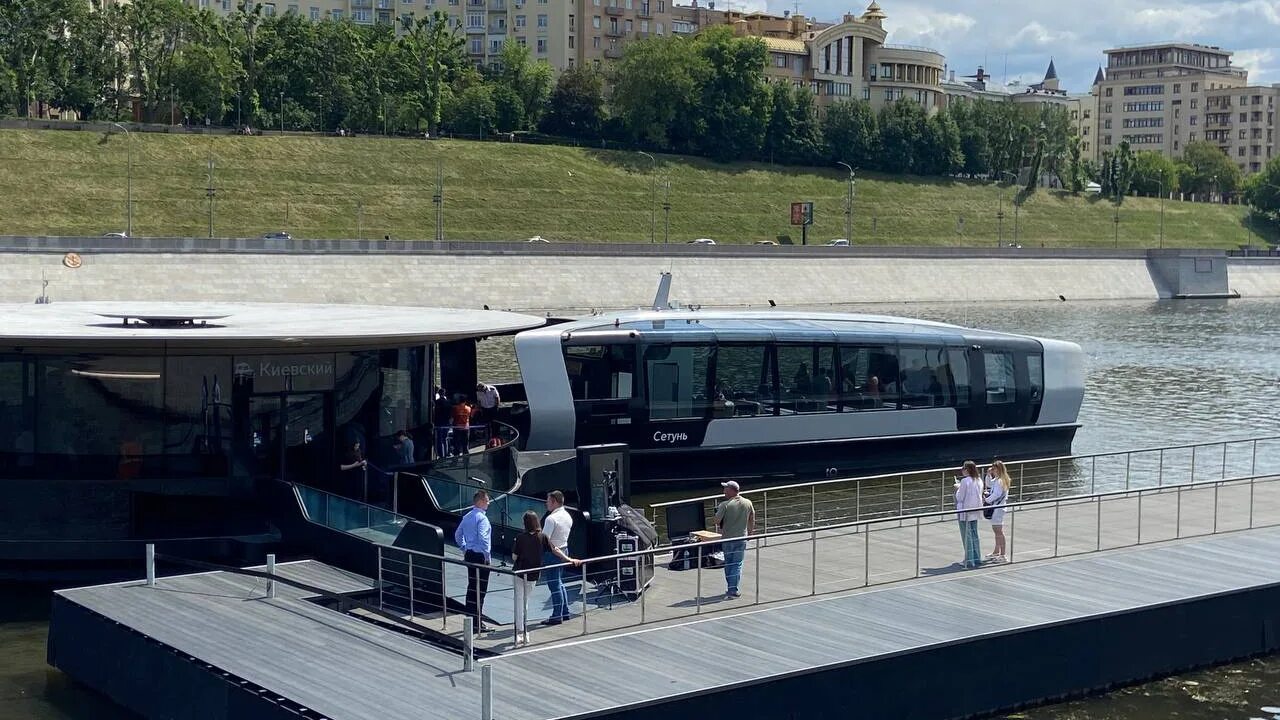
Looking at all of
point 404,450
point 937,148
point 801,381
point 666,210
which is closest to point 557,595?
point 404,450

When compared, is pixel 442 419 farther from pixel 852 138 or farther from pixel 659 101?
pixel 852 138

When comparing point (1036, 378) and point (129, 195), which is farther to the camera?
point (129, 195)

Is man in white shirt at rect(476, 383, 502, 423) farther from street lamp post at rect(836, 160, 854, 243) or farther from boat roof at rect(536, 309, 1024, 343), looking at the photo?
street lamp post at rect(836, 160, 854, 243)

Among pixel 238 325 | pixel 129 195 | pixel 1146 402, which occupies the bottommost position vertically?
pixel 1146 402

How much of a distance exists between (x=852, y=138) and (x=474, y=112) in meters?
39.3

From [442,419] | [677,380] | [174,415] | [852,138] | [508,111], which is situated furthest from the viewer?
[852,138]

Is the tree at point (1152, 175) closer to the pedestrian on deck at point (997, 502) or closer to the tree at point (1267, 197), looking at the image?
the tree at point (1267, 197)

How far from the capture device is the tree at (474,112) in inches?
5787

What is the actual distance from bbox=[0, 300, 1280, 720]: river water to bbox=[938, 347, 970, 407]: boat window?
19.8 ft

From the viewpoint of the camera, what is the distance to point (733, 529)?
19516 millimetres

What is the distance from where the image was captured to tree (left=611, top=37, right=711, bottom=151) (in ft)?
499

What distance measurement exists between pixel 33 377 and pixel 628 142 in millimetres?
131989

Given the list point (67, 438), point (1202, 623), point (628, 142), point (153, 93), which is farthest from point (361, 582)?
point (628, 142)

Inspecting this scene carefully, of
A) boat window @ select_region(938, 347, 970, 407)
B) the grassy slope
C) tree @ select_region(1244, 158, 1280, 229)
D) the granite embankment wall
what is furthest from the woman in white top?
tree @ select_region(1244, 158, 1280, 229)
